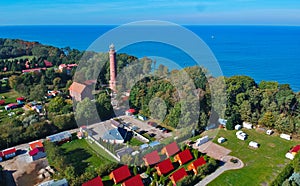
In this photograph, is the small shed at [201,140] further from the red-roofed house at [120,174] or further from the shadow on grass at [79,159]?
the shadow on grass at [79,159]

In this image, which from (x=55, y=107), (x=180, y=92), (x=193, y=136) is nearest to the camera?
(x=193, y=136)

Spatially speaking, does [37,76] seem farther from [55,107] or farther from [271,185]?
[271,185]

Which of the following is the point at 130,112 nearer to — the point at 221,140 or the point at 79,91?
the point at 79,91

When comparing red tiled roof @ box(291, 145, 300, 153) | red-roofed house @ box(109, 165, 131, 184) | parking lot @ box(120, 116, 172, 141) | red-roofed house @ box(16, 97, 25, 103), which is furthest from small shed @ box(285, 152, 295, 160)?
red-roofed house @ box(16, 97, 25, 103)

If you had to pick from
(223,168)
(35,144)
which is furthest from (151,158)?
(35,144)

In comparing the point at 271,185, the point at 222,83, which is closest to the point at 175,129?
the point at 222,83

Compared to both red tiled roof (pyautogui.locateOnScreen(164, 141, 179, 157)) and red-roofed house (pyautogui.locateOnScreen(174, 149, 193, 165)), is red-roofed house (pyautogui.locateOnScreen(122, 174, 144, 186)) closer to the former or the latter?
red-roofed house (pyautogui.locateOnScreen(174, 149, 193, 165))

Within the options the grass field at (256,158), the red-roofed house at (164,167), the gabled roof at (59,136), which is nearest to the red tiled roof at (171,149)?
the red-roofed house at (164,167)
